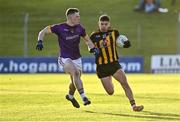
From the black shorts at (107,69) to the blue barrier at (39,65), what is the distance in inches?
949

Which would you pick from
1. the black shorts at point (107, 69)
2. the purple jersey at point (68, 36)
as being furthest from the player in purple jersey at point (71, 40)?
the black shorts at point (107, 69)

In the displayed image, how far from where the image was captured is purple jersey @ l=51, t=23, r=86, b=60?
47.9 ft

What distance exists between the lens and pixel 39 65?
3959cm

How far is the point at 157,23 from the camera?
51.1 m

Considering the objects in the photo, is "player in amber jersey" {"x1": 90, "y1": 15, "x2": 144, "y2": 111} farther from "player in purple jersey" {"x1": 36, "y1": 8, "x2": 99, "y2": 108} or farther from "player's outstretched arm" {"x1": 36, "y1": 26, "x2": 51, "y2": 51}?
"player's outstretched arm" {"x1": 36, "y1": 26, "x2": 51, "y2": 51}

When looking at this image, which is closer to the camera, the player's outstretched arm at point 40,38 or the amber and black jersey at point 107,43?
the player's outstretched arm at point 40,38

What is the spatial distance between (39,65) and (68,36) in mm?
25140

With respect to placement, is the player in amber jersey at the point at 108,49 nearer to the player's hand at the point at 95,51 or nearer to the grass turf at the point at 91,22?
the player's hand at the point at 95,51

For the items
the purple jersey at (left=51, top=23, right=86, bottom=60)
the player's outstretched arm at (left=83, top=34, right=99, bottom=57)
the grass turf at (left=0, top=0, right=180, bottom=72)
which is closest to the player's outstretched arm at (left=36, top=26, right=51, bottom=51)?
the purple jersey at (left=51, top=23, right=86, bottom=60)

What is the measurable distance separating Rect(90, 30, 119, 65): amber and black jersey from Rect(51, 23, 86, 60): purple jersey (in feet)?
1.14

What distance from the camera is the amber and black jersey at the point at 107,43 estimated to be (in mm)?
14656

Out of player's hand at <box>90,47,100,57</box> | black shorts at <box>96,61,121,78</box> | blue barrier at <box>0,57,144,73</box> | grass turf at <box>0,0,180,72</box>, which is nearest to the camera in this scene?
player's hand at <box>90,47,100,57</box>

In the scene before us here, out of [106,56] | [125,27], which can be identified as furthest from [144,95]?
[125,27]

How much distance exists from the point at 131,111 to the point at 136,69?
85.2 ft
